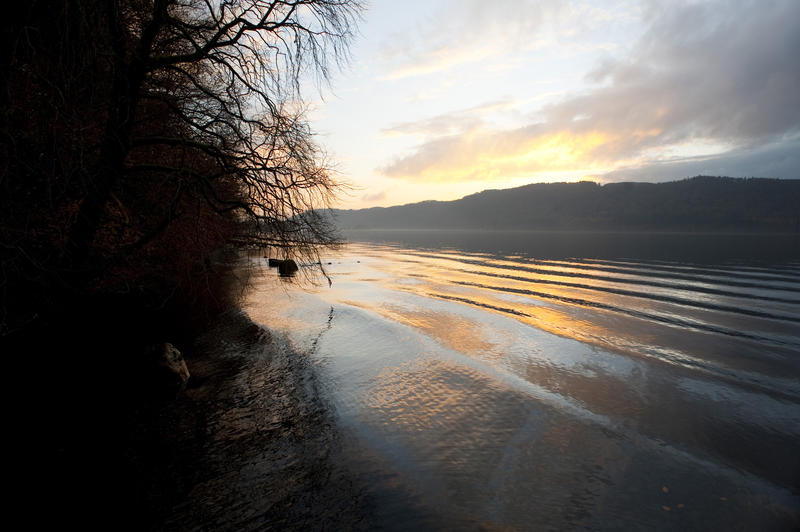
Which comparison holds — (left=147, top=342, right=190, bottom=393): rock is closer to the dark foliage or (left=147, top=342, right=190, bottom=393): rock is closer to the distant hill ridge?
the dark foliage

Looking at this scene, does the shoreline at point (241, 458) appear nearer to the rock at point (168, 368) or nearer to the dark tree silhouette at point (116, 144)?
the rock at point (168, 368)

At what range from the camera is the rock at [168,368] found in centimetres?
834

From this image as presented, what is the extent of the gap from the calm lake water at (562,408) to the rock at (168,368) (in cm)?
335

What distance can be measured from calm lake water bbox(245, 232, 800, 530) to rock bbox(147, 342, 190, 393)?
335cm

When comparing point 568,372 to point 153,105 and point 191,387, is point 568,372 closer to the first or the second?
point 191,387

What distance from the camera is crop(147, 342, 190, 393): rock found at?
8344 millimetres

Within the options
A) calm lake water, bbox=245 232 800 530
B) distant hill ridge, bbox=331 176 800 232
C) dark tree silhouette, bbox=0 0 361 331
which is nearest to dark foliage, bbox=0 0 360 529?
dark tree silhouette, bbox=0 0 361 331

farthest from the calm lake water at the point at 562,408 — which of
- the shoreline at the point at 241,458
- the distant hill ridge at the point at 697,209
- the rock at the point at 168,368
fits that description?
the distant hill ridge at the point at 697,209

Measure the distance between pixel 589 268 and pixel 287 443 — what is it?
3557 centimetres

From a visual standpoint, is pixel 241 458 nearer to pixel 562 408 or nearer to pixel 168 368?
pixel 168 368

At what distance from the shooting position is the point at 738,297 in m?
21.6

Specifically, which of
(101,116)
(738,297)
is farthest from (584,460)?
(738,297)

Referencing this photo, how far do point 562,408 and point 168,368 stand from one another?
9.27m

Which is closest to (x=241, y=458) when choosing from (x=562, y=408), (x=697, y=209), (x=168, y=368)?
(x=168, y=368)
